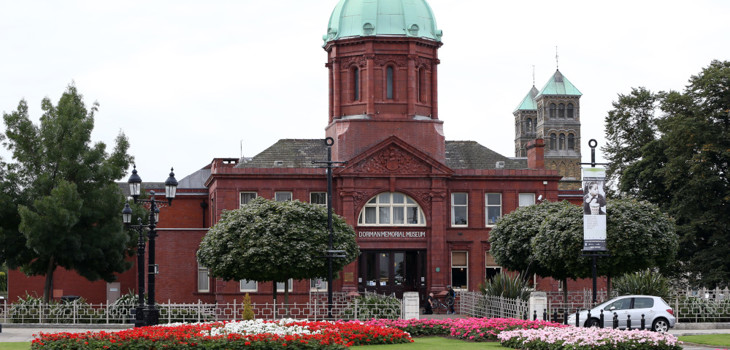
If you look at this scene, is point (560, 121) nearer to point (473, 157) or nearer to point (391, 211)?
point (473, 157)

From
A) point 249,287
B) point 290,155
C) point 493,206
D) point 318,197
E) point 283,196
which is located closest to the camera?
point 249,287

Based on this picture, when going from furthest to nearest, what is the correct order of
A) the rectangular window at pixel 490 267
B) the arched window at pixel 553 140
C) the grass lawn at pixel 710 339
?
the arched window at pixel 553 140
the rectangular window at pixel 490 267
the grass lawn at pixel 710 339

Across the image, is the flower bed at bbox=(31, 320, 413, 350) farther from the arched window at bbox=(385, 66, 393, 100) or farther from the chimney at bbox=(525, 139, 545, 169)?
the chimney at bbox=(525, 139, 545, 169)

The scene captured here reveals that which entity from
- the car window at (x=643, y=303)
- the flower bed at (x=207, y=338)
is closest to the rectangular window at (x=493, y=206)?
the car window at (x=643, y=303)

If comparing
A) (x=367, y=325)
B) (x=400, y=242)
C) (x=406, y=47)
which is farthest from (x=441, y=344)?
(x=406, y=47)

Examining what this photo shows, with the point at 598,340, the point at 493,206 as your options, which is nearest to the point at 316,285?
the point at 493,206

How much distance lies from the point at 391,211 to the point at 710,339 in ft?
82.1

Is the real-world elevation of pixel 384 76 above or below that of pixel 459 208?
above

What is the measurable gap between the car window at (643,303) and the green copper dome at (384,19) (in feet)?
83.2

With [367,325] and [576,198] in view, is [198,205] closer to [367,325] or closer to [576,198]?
[576,198]

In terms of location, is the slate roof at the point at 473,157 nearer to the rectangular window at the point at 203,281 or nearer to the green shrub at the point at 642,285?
the rectangular window at the point at 203,281

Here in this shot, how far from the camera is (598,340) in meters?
27.3

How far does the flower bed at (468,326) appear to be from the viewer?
3269 centimetres

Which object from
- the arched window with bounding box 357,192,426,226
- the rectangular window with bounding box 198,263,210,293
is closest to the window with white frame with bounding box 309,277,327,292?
the arched window with bounding box 357,192,426,226
